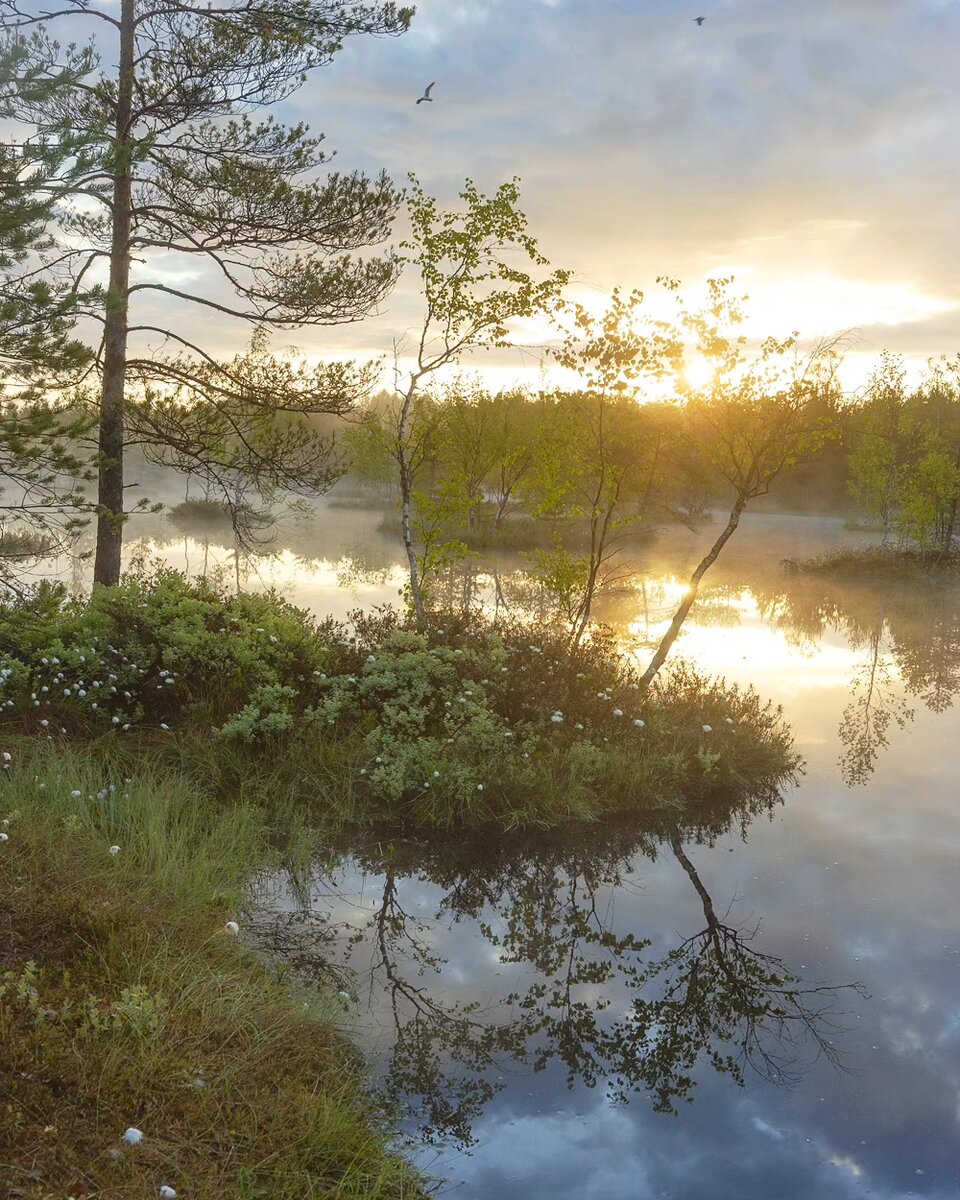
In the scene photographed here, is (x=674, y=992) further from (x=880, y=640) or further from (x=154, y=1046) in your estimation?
(x=880, y=640)

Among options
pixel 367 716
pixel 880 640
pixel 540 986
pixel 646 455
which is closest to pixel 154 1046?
pixel 540 986

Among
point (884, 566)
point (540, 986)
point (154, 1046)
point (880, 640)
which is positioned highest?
point (884, 566)

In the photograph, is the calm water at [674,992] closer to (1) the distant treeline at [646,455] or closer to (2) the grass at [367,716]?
(2) the grass at [367,716]

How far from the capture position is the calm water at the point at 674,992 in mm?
4742

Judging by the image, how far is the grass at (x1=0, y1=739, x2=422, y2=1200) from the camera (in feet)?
11.8

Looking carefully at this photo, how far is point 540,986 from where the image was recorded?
20.6ft

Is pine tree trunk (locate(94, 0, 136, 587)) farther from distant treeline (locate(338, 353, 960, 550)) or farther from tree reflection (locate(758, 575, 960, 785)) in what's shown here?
tree reflection (locate(758, 575, 960, 785))

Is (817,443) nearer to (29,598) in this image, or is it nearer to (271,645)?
(271,645)

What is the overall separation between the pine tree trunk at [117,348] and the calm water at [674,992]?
307 inches

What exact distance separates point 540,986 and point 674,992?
2.98 feet

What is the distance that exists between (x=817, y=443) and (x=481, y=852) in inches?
291

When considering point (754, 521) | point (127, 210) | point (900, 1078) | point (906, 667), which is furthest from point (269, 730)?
point (754, 521)

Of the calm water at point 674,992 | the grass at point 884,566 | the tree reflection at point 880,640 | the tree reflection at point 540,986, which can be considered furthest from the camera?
the grass at point 884,566

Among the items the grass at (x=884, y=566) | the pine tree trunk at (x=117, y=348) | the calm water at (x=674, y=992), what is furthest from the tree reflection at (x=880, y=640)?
the pine tree trunk at (x=117, y=348)
